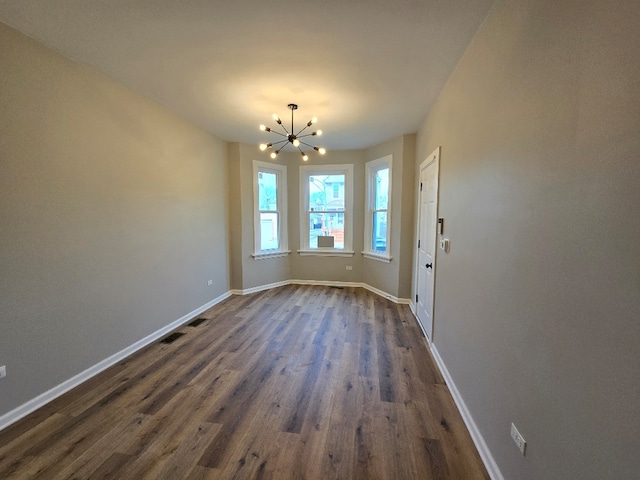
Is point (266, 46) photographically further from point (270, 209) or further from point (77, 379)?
point (270, 209)

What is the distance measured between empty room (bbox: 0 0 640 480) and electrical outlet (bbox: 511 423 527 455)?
0.03 metres

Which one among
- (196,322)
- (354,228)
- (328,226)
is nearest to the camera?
(196,322)

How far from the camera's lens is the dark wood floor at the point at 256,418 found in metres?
1.58

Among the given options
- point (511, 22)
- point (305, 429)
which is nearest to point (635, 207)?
point (511, 22)

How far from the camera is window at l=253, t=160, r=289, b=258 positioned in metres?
4.99

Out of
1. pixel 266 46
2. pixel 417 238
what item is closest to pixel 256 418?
pixel 266 46

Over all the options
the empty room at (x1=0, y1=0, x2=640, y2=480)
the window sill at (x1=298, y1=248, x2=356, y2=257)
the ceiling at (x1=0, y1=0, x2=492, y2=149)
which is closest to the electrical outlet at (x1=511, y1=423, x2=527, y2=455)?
the empty room at (x1=0, y1=0, x2=640, y2=480)

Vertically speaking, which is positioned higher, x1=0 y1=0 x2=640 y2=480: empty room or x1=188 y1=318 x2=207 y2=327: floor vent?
x1=0 y1=0 x2=640 y2=480: empty room

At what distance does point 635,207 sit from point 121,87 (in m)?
3.59

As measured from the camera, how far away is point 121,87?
266cm

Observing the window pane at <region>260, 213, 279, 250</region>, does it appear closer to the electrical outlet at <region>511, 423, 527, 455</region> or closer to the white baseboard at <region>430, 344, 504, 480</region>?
the white baseboard at <region>430, 344, 504, 480</region>

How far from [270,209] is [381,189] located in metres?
2.04

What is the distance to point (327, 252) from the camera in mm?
5457

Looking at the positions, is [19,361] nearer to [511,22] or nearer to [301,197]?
[511,22]
